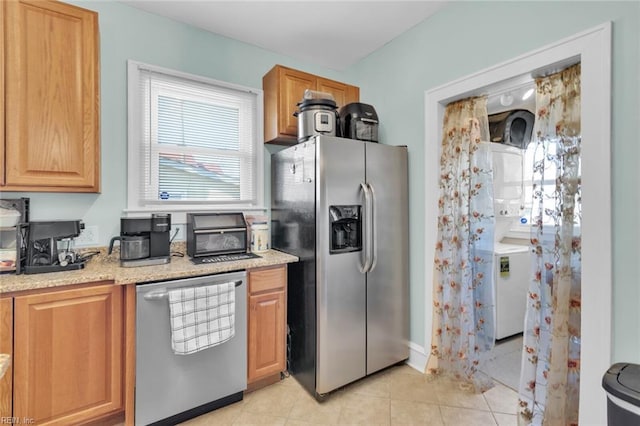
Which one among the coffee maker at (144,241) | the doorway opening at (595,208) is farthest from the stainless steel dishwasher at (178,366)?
the doorway opening at (595,208)

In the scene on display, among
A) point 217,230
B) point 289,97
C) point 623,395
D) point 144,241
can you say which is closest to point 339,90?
point 289,97

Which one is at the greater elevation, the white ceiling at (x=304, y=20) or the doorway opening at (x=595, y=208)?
the white ceiling at (x=304, y=20)

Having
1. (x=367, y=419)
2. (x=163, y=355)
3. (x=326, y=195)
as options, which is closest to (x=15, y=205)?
(x=163, y=355)

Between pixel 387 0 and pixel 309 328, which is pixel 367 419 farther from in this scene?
pixel 387 0

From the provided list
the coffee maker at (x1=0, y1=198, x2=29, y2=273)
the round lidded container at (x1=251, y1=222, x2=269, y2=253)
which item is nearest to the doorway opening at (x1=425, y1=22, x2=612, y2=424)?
the round lidded container at (x1=251, y1=222, x2=269, y2=253)

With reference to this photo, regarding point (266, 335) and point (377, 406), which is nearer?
point (377, 406)

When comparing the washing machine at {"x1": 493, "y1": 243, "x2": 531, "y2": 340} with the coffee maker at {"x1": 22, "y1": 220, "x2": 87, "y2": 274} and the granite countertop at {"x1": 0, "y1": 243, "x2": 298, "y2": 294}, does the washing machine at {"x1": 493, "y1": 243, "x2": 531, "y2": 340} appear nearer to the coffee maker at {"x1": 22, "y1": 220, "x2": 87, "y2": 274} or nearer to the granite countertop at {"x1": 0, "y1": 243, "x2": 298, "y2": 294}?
the granite countertop at {"x1": 0, "y1": 243, "x2": 298, "y2": 294}

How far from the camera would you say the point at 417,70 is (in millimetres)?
2410

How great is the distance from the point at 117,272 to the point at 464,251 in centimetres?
225

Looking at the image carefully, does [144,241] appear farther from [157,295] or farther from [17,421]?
[17,421]

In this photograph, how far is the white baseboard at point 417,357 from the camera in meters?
2.36

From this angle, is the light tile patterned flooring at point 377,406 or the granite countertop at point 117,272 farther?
the light tile patterned flooring at point 377,406

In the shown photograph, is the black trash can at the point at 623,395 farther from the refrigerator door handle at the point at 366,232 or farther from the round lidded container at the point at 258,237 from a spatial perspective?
the round lidded container at the point at 258,237

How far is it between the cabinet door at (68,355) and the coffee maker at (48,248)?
219 millimetres
